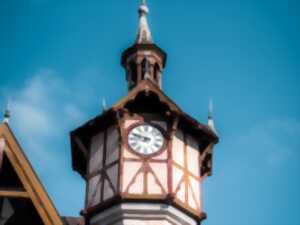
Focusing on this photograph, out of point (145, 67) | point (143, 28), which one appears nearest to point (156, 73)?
point (145, 67)

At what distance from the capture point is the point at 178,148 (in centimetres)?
2338

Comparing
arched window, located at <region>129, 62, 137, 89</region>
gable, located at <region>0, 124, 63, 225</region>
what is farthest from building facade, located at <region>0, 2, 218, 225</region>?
gable, located at <region>0, 124, 63, 225</region>

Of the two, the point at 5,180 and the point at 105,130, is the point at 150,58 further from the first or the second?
the point at 5,180

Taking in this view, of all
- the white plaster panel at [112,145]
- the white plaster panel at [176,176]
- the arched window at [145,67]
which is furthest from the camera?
the arched window at [145,67]

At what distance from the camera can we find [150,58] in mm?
26234

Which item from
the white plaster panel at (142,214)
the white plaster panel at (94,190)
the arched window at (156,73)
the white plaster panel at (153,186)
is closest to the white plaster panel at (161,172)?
the white plaster panel at (153,186)

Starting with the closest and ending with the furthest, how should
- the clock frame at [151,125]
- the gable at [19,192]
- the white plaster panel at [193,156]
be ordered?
the gable at [19,192] → the clock frame at [151,125] → the white plaster panel at [193,156]

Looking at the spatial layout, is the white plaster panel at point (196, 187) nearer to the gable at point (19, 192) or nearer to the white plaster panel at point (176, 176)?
the white plaster panel at point (176, 176)

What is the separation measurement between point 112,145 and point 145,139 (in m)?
0.93

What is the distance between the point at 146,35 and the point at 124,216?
7.81m

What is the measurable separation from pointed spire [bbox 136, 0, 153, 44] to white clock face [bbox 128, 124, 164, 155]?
4.12 m

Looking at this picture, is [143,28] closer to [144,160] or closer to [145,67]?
[145,67]

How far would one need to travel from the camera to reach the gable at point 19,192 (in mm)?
17641

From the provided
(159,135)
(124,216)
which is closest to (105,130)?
(159,135)
